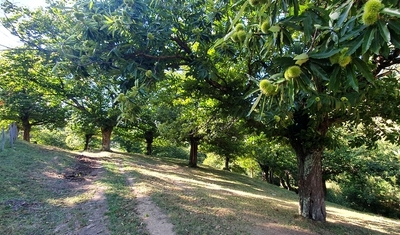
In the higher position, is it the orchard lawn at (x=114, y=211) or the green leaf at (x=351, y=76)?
the green leaf at (x=351, y=76)

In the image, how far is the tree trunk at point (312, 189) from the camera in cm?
555

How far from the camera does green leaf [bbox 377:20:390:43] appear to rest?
3.59 feet

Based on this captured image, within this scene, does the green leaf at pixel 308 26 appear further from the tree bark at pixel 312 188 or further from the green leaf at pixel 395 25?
the tree bark at pixel 312 188

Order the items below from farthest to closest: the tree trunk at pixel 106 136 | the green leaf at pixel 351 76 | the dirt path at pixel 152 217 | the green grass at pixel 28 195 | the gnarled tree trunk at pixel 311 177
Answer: the tree trunk at pixel 106 136 < the gnarled tree trunk at pixel 311 177 < the green grass at pixel 28 195 < the dirt path at pixel 152 217 < the green leaf at pixel 351 76

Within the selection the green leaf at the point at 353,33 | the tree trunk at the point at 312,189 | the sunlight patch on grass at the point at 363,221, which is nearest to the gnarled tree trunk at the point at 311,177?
the tree trunk at the point at 312,189

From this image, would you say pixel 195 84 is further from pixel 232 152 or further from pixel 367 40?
pixel 232 152

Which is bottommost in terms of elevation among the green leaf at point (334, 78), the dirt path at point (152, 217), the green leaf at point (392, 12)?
the dirt path at point (152, 217)

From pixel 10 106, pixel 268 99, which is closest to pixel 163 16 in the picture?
pixel 268 99

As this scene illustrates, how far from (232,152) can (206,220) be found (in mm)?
12037

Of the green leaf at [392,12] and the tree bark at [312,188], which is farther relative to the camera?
the tree bark at [312,188]

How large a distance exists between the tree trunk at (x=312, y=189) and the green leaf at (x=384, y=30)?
4969 mm

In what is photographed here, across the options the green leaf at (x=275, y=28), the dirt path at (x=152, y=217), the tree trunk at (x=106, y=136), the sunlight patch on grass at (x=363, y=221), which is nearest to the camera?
the green leaf at (x=275, y=28)

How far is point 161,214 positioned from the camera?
503cm

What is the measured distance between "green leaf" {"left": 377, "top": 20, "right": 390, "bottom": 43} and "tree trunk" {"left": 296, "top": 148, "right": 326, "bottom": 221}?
196 inches
